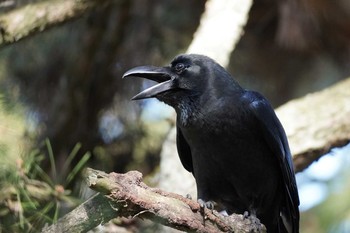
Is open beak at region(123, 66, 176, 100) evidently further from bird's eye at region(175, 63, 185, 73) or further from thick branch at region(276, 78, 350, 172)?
thick branch at region(276, 78, 350, 172)

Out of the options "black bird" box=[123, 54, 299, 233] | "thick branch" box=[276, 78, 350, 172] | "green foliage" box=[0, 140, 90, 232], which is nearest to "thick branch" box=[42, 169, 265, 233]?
"green foliage" box=[0, 140, 90, 232]

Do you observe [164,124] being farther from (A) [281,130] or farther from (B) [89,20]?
(A) [281,130]

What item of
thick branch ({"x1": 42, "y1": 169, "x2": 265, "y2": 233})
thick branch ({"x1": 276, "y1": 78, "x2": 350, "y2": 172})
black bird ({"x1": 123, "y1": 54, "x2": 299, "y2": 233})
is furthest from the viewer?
thick branch ({"x1": 276, "y1": 78, "x2": 350, "y2": 172})

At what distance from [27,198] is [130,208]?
2.96 feet

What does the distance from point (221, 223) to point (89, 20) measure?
9.02ft

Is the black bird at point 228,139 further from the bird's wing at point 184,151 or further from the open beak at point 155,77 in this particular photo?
the bird's wing at point 184,151

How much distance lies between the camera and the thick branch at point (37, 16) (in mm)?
4539

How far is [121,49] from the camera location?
5.93 meters

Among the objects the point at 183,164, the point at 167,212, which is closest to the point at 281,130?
the point at 183,164

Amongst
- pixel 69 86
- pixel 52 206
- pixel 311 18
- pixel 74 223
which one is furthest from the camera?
pixel 311 18

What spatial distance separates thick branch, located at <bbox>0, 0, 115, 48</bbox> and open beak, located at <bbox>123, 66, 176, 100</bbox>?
79 centimetres

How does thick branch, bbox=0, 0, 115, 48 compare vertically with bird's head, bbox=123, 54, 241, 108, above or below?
above

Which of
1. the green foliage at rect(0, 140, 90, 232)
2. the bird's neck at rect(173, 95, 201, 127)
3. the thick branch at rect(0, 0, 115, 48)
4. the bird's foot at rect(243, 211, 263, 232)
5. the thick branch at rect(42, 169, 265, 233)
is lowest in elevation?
the bird's foot at rect(243, 211, 263, 232)

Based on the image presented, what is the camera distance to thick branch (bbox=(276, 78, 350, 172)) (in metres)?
4.97
